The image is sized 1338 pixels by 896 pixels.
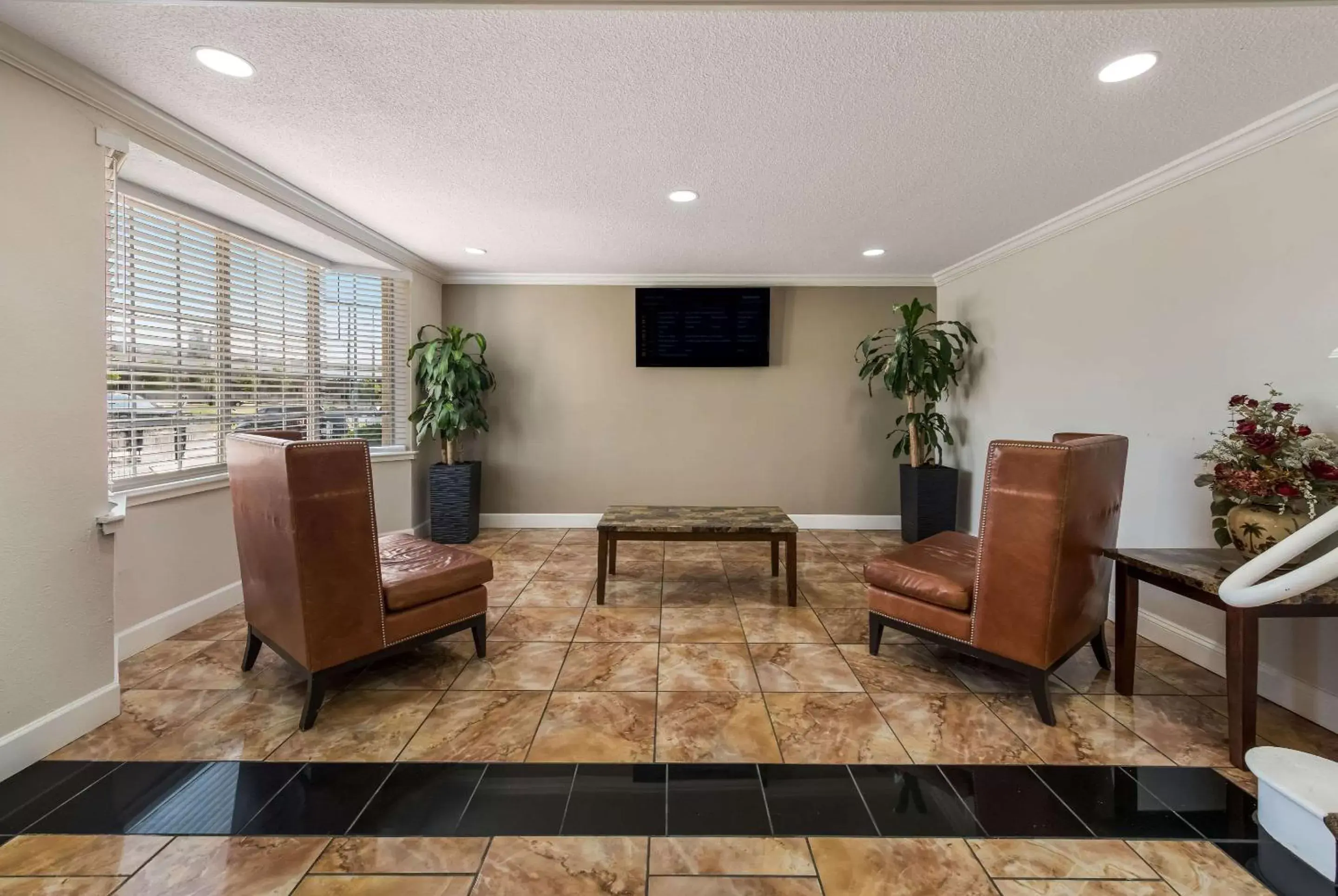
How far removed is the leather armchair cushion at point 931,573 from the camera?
7.25 feet

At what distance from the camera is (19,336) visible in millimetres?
1733

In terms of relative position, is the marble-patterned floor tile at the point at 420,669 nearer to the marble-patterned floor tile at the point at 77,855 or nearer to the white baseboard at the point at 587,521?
the marble-patterned floor tile at the point at 77,855

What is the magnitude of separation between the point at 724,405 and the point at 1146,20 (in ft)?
12.0

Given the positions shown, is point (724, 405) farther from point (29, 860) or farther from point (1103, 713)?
point (29, 860)

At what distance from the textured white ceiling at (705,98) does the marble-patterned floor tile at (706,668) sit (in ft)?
8.00

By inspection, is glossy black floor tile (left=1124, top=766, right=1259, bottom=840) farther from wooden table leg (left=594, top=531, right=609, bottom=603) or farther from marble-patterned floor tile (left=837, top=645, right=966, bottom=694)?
wooden table leg (left=594, top=531, right=609, bottom=603)

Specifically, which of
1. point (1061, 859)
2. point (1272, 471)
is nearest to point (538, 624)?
point (1061, 859)

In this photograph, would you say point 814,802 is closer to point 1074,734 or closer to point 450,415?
point 1074,734

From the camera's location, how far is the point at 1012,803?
160 cm

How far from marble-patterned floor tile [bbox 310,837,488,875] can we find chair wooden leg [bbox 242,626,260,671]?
4.28 feet

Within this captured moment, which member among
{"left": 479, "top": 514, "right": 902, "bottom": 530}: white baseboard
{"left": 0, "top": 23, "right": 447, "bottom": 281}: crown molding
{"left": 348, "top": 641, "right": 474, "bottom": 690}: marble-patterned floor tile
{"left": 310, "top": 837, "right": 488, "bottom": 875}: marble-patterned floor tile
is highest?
{"left": 0, "top": 23, "right": 447, "bottom": 281}: crown molding

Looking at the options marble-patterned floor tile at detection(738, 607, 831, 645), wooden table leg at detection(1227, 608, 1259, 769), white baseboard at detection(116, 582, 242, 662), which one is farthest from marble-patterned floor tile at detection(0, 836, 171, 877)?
wooden table leg at detection(1227, 608, 1259, 769)

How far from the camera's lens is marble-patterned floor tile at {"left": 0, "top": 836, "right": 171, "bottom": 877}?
4.42 ft

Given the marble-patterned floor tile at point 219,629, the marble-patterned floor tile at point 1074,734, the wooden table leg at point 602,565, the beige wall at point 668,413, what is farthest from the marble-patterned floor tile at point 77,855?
the beige wall at point 668,413
